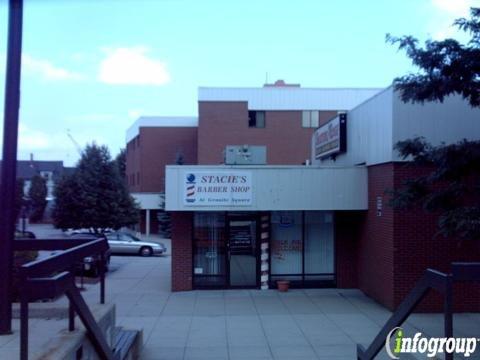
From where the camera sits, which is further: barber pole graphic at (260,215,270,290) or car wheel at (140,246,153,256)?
car wheel at (140,246,153,256)

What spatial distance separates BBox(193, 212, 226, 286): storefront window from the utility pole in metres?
10.8

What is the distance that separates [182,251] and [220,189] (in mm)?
2381

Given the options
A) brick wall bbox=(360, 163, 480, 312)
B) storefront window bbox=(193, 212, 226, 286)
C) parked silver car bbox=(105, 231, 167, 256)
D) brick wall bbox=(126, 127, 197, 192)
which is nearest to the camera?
brick wall bbox=(360, 163, 480, 312)

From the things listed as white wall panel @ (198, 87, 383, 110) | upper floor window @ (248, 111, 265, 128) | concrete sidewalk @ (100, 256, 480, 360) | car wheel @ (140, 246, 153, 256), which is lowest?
concrete sidewalk @ (100, 256, 480, 360)

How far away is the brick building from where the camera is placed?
14.0 meters

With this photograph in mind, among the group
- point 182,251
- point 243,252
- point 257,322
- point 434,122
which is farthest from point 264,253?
point 434,122

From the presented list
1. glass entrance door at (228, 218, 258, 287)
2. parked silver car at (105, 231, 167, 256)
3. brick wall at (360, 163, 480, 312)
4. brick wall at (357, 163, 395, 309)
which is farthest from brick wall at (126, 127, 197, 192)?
brick wall at (360, 163, 480, 312)

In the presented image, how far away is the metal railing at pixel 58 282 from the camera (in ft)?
14.8

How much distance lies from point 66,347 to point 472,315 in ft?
35.4

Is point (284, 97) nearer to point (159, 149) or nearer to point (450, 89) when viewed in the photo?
point (159, 149)

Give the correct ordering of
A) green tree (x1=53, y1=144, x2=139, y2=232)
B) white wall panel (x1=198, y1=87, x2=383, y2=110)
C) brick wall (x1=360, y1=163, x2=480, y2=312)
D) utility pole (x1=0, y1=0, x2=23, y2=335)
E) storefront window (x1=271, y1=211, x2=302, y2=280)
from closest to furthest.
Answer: utility pole (x1=0, y1=0, x2=23, y2=335)
brick wall (x1=360, y1=163, x2=480, y2=312)
storefront window (x1=271, y1=211, x2=302, y2=280)
green tree (x1=53, y1=144, x2=139, y2=232)
white wall panel (x1=198, y1=87, x2=383, y2=110)

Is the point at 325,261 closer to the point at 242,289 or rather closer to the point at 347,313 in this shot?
the point at 242,289

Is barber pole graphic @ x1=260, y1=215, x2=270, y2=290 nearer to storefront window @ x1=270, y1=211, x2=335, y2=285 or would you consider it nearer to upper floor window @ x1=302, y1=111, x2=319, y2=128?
storefront window @ x1=270, y1=211, x2=335, y2=285

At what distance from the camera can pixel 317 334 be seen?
37.9 feet
